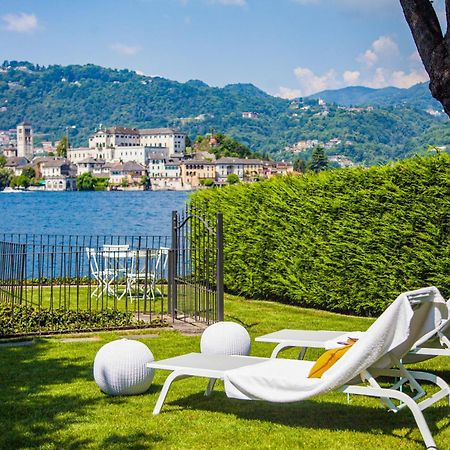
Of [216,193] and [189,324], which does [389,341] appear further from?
[216,193]

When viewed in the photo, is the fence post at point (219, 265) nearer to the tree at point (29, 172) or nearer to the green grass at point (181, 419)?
the green grass at point (181, 419)

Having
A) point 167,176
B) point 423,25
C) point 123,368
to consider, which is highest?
point 167,176

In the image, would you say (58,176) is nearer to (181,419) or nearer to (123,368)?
(123,368)

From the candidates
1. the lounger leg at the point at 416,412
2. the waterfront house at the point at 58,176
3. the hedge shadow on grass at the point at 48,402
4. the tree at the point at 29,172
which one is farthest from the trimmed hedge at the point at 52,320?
the tree at the point at 29,172

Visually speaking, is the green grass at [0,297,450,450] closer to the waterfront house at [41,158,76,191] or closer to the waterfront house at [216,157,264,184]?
the waterfront house at [216,157,264,184]

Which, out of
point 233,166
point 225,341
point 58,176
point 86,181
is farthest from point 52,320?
point 58,176

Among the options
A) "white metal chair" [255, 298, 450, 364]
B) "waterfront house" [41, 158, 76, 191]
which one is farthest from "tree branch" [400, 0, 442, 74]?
"waterfront house" [41, 158, 76, 191]

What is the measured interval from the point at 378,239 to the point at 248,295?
4289mm

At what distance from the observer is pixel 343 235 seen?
12602mm

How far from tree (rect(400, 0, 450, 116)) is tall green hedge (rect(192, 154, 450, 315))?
4.60m

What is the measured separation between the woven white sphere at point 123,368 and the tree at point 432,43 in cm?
326

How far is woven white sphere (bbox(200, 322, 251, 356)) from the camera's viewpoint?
747 cm

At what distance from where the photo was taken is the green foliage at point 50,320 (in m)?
10.4

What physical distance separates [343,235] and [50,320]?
4969 millimetres
